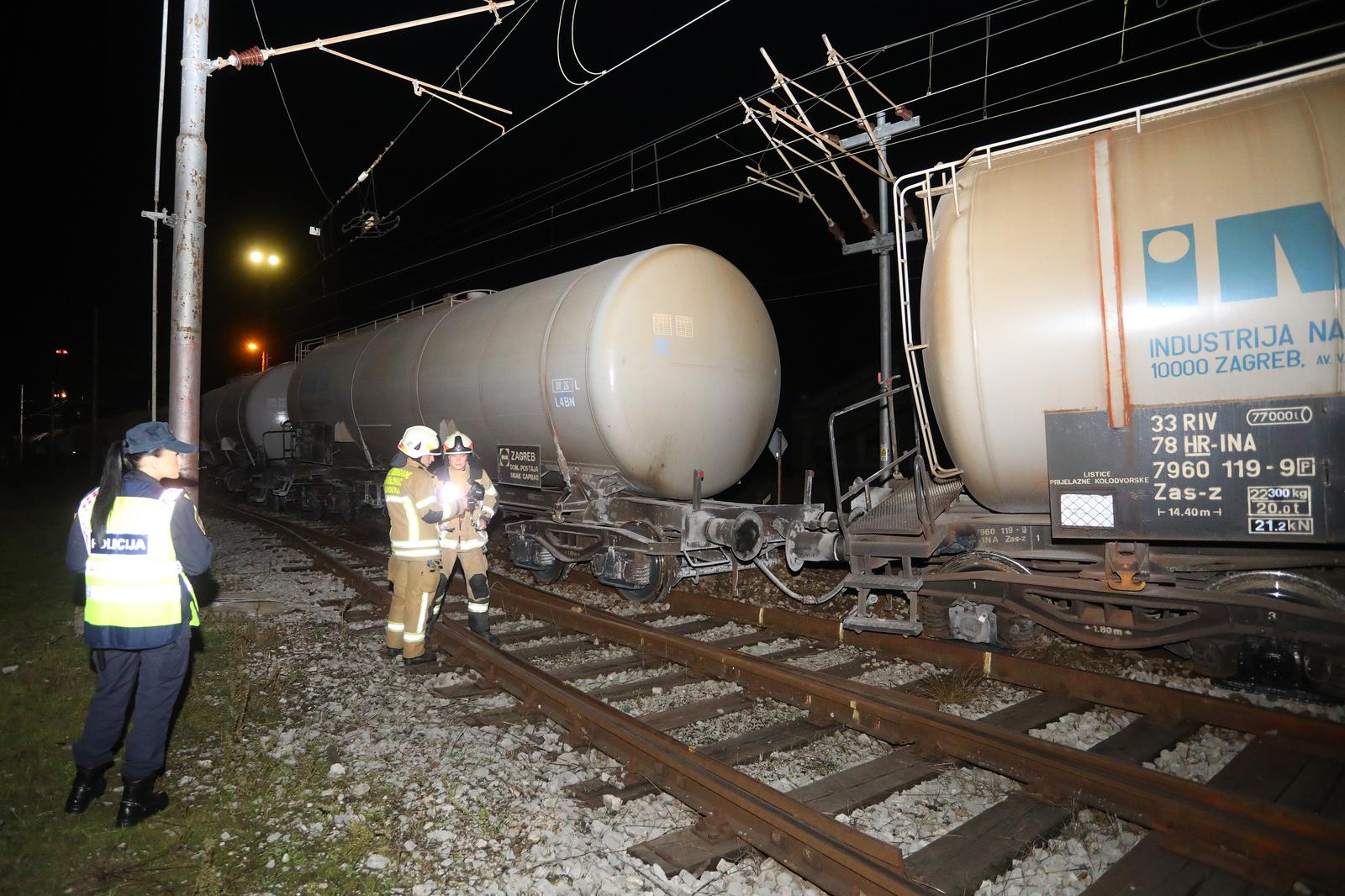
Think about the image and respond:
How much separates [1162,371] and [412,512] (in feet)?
19.4

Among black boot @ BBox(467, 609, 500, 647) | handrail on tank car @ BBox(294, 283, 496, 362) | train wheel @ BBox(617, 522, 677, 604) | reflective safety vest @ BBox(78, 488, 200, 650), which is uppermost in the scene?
handrail on tank car @ BBox(294, 283, 496, 362)

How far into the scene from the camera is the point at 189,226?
727 centimetres

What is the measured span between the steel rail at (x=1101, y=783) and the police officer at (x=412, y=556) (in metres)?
2.61

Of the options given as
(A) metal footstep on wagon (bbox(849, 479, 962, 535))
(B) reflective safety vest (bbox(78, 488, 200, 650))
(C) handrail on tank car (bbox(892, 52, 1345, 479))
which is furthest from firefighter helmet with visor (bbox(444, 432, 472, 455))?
(C) handrail on tank car (bbox(892, 52, 1345, 479))

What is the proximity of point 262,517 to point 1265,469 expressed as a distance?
1917 cm

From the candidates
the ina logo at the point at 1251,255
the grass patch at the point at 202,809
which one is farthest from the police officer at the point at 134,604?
the ina logo at the point at 1251,255

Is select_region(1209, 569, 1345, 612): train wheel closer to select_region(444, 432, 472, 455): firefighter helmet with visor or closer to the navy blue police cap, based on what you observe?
select_region(444, 432, 472, 455): firefighter helmet with visor

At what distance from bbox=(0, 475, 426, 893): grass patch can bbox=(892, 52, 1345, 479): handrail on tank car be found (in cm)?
483

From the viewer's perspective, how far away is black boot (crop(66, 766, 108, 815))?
4.12m

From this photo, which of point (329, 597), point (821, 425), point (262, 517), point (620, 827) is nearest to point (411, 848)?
point (620, 827)

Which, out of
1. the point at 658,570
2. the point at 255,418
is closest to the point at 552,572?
the point at 658,570

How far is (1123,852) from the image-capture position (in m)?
3.58

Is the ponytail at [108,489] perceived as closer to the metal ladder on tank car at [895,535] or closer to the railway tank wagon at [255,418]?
the metal ladder on tank car at [895,535]

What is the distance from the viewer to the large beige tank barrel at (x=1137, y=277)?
4535 mm
